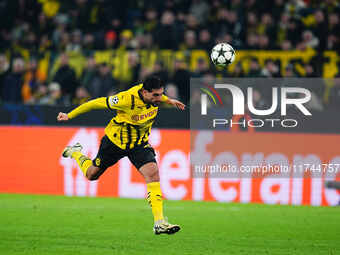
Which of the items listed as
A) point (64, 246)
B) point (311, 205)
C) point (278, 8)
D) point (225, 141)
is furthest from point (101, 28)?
point (64, 246)

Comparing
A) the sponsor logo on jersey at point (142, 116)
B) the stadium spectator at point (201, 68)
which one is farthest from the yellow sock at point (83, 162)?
the stadium spectator at point (201, 68)

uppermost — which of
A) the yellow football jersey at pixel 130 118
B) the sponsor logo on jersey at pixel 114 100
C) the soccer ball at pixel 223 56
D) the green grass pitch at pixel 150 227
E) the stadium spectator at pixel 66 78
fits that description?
the soccer ball at pixel 223 56

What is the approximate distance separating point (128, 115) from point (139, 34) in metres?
7.56

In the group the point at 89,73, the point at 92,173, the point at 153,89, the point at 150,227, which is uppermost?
the point at 89,73

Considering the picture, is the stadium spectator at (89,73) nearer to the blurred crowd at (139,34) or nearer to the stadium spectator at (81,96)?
the blurred crowd at (139,34)

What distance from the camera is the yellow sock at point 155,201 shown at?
8.20 m

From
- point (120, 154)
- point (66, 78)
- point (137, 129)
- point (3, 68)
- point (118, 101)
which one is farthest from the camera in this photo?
point (3, 68)

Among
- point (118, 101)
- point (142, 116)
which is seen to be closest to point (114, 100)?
point (118, 101)

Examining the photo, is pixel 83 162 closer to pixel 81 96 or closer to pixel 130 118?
pixel 130 118

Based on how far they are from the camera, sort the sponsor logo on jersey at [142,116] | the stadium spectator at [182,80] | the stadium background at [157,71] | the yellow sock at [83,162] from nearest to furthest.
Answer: the sponsor logo on jersey at [142,116]
the yellow sock at [83,162]
the stadium background at [157,71]
the stadium spectator at [182,80]

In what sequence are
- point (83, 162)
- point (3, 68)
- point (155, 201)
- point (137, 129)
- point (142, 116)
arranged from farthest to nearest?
point (3, 68), point (83, 162), point (137, 129), point (142, 116), point (155, 201)

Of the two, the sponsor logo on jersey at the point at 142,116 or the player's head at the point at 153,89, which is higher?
the player's head at the point at 153,89

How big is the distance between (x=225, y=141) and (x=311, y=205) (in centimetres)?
184

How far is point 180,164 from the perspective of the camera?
484 inches
